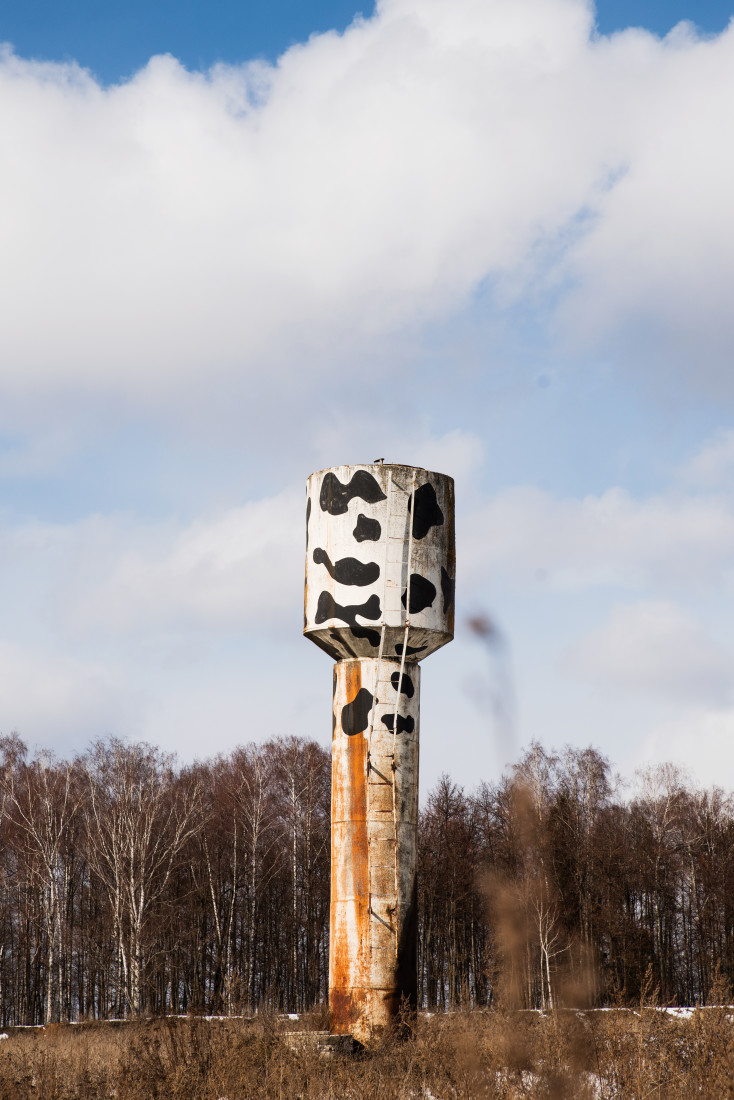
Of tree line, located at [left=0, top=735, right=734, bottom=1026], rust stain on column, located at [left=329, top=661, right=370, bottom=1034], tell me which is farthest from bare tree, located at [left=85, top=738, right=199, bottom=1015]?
rust stain on column, located at [left=329, top=661, right=370, bottom=1034]

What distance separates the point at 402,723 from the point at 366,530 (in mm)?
2845

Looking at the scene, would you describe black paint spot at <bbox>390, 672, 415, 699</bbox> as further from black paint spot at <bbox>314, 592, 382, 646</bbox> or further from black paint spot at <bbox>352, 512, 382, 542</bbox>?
black paint spot at <bbox>352, 512, 382, 542</bbox>

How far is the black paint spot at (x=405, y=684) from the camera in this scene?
16078mm

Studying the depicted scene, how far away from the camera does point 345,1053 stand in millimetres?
14484

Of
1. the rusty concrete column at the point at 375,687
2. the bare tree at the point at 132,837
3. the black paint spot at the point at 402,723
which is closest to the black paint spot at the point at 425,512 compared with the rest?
the rusty concrete column at the point at 375,687

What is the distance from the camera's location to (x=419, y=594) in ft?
52.9

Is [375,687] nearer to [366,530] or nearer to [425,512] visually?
[366,530]

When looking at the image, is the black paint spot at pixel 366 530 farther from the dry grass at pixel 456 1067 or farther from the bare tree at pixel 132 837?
the bare tree at pixel 132 837

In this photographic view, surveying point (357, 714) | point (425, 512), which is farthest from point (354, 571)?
point (357, 714)

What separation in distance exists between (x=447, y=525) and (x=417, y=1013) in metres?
6.95

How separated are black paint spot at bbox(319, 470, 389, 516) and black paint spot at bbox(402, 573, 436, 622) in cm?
130

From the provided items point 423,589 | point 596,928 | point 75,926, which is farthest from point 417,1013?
point 75,926

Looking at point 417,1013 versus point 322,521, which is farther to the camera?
point 322,521

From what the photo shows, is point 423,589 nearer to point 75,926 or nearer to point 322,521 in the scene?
point 322,521
